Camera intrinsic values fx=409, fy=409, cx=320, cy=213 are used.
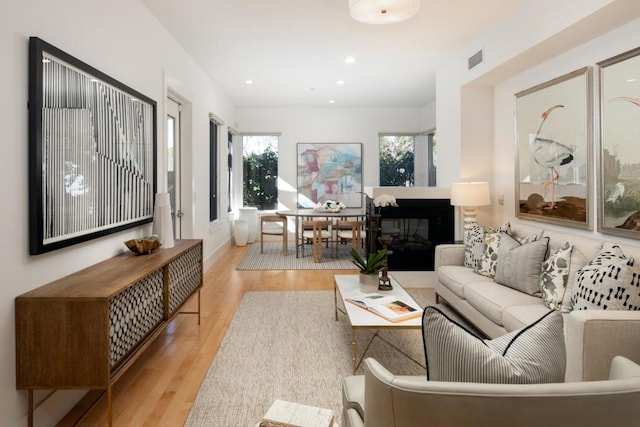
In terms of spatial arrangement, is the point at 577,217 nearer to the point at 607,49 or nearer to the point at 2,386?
the point at 607,49

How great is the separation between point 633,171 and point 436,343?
2.43 metres

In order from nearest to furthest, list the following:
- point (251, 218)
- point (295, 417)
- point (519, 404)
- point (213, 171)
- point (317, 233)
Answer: point (519, 404), point (295, 417), point (317, 233), point (213, 171), point (251, 218)

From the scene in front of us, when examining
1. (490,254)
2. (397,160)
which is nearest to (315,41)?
(490,254)

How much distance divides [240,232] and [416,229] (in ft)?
12.5

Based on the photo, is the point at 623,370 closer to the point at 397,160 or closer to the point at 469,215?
the point at 469,215

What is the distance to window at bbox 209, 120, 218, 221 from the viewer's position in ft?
21.1

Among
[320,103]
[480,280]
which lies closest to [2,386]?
[480,280]

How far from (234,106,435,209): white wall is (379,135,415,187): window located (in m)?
0.16

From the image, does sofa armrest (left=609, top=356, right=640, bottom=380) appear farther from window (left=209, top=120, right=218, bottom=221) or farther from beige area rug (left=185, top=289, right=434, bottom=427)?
window (left=209, top=120, right=218, bottom=221)

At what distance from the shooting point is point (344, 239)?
674 cm

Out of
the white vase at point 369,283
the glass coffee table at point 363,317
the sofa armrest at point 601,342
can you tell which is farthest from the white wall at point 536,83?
the white vase at point 369,283

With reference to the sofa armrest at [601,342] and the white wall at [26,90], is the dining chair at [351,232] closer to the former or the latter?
the white wall at [26,90]

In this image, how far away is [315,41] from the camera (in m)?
4.41

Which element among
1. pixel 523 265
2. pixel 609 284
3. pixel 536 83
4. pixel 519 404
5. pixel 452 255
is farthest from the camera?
pixel 452 255
